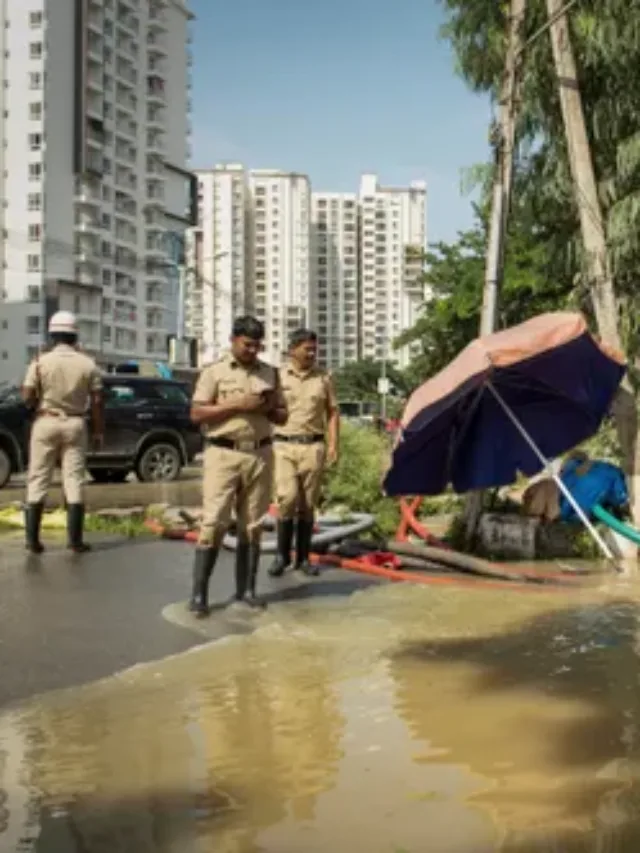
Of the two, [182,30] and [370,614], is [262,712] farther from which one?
[182,30]

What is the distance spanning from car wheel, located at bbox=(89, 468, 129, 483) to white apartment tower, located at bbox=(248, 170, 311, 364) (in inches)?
3155

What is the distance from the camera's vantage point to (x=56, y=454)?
28.3ft

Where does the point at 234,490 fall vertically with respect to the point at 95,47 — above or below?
below

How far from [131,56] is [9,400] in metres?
A: 99.5

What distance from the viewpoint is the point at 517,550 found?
405 inches

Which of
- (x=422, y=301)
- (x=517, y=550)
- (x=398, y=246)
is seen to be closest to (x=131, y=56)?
(x=398, y=246)

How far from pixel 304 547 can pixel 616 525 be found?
289cm

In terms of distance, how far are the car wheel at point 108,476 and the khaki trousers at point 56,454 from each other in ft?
28.3

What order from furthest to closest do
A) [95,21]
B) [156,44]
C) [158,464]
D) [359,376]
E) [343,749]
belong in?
[156,44] → [95,21] → [359,376] → [158,464] → [343,749]

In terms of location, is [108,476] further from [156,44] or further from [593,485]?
[156,44]

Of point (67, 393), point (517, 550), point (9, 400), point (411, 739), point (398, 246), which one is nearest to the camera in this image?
point (411, 739)

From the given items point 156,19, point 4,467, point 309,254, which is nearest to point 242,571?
point 4,467

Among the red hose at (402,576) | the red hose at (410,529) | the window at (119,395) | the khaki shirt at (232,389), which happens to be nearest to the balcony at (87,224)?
the window at (119,395)

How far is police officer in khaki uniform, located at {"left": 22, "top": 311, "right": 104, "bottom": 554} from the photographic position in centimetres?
852
